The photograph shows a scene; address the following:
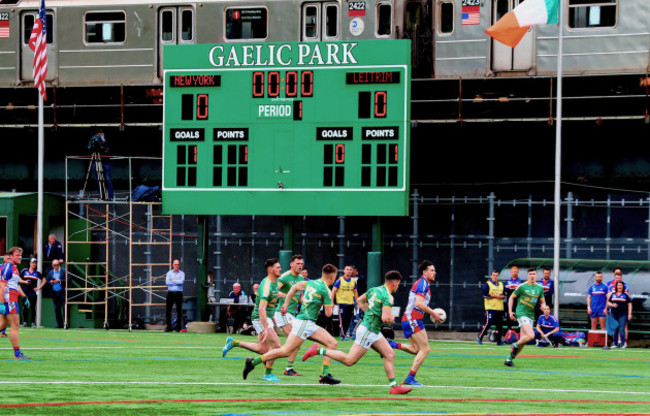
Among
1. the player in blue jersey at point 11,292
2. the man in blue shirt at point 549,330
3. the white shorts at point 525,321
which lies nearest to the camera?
the player in blue jersey at point 11,292

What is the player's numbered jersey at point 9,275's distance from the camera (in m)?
19.4

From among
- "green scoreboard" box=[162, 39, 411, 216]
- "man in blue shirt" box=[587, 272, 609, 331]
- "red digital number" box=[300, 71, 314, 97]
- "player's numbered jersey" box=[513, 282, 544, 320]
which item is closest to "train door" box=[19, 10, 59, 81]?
"green scoreboard" box=[162, 39, 411, 216]

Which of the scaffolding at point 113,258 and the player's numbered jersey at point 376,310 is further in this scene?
the scaffolding at point 113,258

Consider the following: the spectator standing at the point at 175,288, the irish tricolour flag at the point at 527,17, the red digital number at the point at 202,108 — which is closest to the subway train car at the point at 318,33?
the irish tricolour flag at the point at 527,17

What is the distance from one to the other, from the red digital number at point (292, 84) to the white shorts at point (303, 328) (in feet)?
45.0

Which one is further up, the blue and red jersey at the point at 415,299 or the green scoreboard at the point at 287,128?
the green scoreboard at the point at 287,128

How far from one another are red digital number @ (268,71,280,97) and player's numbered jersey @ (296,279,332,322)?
13581 millimetres

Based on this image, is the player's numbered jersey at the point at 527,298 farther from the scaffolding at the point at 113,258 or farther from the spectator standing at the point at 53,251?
the spectator standing at the point at 53,251

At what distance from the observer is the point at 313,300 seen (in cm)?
1666

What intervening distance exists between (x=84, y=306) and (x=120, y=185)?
16.3ft

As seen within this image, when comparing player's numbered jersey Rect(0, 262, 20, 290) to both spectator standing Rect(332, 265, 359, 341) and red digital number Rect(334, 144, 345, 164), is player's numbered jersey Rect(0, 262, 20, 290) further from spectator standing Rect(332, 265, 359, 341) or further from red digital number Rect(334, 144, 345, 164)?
spectator standing Rect(332, 265, 359, 341)

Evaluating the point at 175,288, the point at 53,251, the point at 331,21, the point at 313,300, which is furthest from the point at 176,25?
the point at 313,300

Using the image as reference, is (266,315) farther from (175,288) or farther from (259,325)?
(175,288)

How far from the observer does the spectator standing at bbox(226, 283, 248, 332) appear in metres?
32.3
